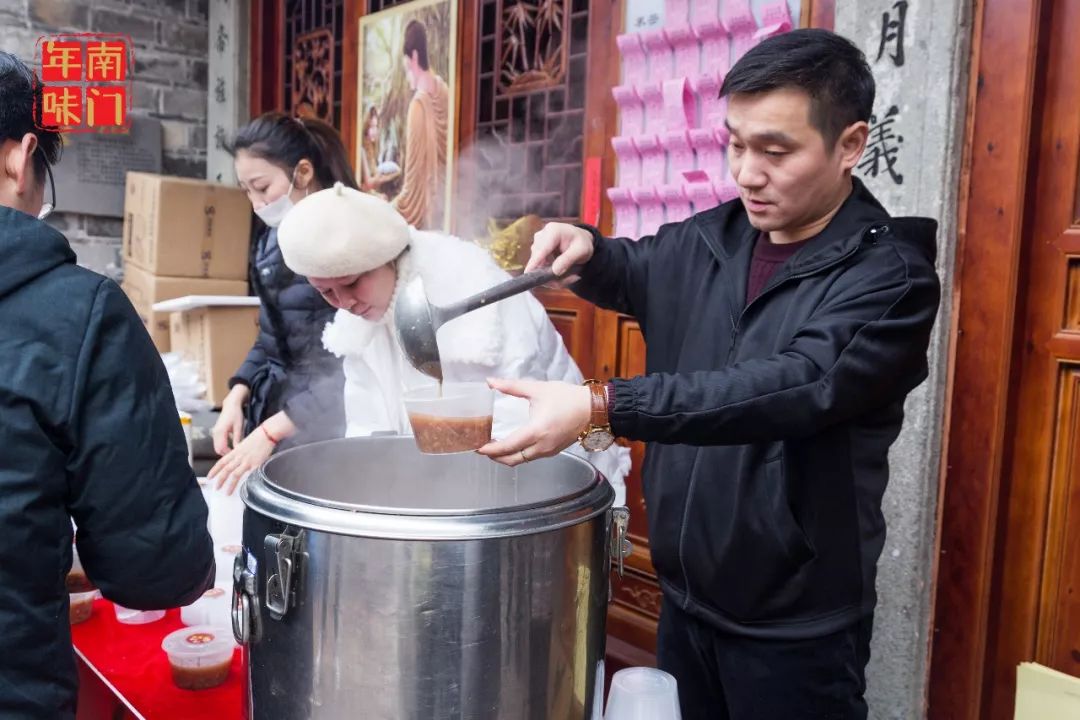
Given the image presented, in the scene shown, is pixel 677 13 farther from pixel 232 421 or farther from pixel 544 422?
pixel 544 422

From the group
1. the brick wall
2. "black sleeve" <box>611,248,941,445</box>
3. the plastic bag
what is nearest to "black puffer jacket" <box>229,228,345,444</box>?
"black sleeve" <box>611,248,941,445</box>

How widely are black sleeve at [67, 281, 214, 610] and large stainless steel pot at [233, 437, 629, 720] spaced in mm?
117

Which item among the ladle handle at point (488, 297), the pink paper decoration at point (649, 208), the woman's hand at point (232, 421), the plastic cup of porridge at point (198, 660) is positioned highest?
the pink paper decoration at point (649, 208)

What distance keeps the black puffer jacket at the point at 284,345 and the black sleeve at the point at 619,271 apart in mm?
1158

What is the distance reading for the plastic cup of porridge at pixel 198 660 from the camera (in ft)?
5.54

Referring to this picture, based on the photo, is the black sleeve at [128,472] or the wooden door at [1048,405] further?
the wooden door at [1048,405]

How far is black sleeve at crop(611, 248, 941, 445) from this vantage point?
1382mm

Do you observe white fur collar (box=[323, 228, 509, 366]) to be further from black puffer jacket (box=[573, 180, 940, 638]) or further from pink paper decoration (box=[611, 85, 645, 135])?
pink paper decoration (box=[611, 85, 645, 135])

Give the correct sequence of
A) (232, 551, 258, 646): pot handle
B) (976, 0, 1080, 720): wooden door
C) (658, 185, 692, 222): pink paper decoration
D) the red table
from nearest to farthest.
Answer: (232, 551, 258, 646): pot handle < the red table < (976, 0, 1080, 720): wooden door < (658, 185, 692, 222): pink paper decoration

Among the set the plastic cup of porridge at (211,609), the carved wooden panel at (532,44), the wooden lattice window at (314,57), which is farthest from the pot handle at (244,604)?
the wooden lattice window at (314,57)

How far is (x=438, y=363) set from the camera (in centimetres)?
159

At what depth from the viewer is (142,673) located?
68.9 inches

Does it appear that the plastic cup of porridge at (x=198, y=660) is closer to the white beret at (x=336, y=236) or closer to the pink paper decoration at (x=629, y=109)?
the white beret at (x=336, y=236)

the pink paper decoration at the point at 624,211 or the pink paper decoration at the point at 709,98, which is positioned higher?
the pink paper decoration at the point at 709,98
